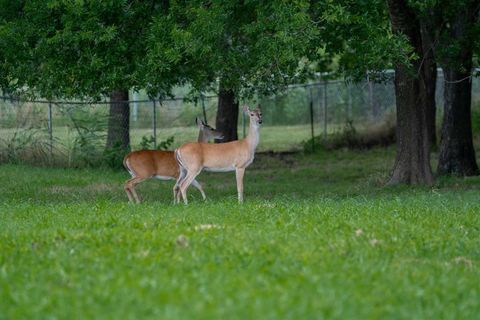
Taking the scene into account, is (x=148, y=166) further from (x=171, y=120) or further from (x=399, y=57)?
(x=171, y=120)

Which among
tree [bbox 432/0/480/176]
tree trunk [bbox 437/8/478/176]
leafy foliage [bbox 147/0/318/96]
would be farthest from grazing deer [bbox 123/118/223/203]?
tree trunk [bbox 437/8/478/176]

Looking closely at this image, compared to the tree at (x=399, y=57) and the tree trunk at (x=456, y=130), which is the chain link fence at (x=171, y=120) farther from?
the tree trunk at (x=456, y=130)

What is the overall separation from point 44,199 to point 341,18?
594 centimetres

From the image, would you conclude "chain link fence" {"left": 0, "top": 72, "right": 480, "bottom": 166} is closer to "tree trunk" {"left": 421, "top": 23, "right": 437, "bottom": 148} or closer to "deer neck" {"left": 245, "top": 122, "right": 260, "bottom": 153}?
"tree trunk" {"left": 421, "top": 23, "right": 437, "bottom": 148}

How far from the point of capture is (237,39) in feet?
50.4

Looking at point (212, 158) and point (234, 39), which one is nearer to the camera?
point (234, 39)

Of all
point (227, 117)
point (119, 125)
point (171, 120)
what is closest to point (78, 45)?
point (119, 125)

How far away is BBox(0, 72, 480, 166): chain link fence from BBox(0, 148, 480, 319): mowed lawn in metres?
7.51

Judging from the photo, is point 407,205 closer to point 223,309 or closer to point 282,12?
point 282,12

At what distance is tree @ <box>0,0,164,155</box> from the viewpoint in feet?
48.4

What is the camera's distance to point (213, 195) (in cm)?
1797

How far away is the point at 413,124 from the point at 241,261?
10604mm

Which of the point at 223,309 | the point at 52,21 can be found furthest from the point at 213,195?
the point at 223,309

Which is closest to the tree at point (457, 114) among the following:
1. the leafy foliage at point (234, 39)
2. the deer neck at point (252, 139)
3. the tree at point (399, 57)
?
the tree at point (399, 57)
